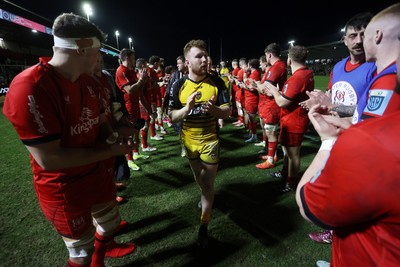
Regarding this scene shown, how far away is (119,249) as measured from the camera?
2.80m

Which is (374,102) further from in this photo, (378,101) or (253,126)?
(253,126)

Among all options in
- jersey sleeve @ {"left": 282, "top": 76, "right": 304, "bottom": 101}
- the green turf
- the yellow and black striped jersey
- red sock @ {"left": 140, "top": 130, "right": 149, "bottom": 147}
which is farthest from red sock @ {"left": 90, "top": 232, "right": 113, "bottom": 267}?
red sock @ {"left": 140, "top": 130, "right": 149, "bottom": 147}

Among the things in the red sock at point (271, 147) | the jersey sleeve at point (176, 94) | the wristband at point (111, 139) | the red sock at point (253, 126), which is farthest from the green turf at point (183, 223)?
the red sock at point (253, 126)

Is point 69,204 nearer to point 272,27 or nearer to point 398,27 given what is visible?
point 398,27

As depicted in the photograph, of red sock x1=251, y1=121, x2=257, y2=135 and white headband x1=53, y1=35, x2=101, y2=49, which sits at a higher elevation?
white headband x1=53, y1=35, x2=101, y2=49


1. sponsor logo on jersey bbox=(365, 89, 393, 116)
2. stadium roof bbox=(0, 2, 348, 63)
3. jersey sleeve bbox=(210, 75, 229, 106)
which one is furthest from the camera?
stadium roof bbox=(0, 2, 348, 63)

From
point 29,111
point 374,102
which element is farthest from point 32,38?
point 374,102

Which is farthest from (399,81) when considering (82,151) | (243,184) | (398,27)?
(243,184)

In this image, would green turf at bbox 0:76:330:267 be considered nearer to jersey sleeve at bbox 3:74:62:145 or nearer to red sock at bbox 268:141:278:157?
red sock at bbox 268:141:278:157

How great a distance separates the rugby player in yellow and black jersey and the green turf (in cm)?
42

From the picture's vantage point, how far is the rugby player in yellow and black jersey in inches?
106

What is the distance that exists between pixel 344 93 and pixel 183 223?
109 inches

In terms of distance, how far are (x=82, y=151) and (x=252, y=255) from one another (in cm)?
227

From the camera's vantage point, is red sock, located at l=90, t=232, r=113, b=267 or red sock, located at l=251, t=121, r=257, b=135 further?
red sock, located at l=251, t=121, r=257, b=135
